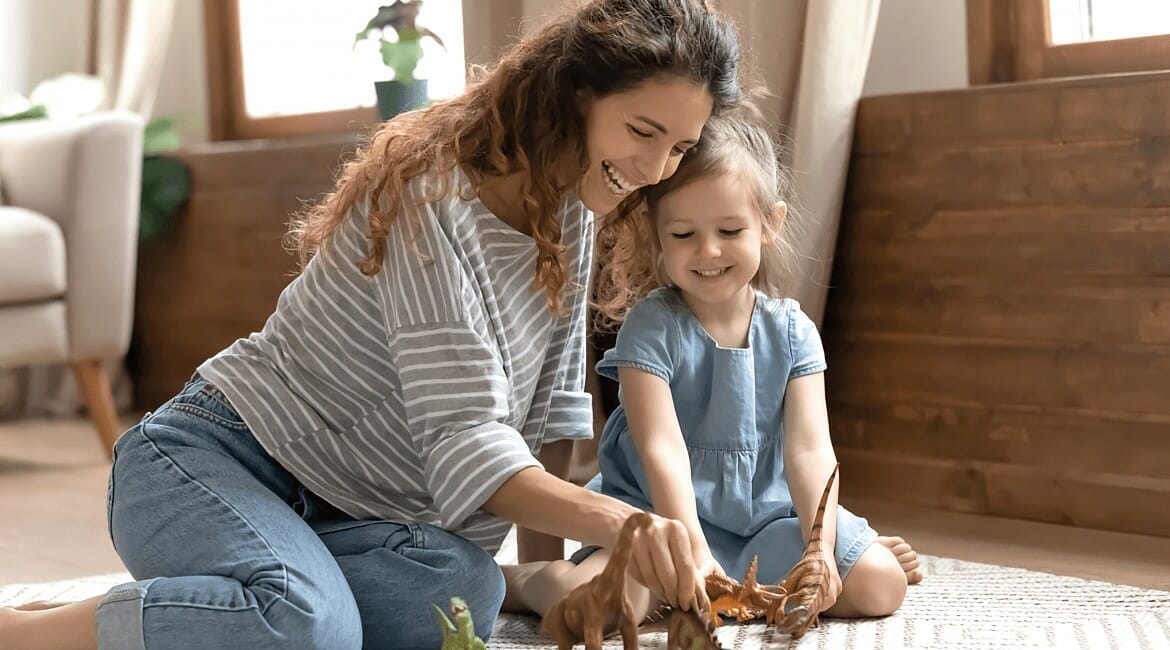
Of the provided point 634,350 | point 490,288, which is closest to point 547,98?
point 490,288

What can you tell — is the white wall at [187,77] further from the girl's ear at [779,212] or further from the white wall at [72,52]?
the girl's ear at [779,212]

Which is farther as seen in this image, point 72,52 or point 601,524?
point 72,52

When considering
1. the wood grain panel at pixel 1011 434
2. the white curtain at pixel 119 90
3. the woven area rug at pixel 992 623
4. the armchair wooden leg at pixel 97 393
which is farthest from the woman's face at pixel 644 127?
the white curtain at pixel 119 90

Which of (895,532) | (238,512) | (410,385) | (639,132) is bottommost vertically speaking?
(895,532)

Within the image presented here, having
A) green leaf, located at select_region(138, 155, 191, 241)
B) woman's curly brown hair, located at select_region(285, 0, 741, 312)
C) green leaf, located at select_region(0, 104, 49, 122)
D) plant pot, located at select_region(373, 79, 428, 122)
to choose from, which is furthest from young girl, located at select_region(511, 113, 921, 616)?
green leaf, located at select_region(0, 104, 49, 122)

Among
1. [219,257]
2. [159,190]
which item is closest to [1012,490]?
[219,257]

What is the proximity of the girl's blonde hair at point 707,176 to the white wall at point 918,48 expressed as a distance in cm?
56

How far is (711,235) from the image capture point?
1396mm

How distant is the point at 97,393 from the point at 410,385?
1.67 meters

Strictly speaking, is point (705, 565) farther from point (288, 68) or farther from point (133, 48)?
point (133, 48)

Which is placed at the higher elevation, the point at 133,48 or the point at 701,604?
the point at 133,48

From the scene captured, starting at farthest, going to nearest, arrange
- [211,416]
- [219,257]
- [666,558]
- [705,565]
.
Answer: [219,257] < [211,416] < [705,565] < [666,558]

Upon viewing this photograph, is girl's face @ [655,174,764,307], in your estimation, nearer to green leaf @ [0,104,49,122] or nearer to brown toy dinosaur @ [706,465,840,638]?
brown toy dinosaur @ [706,465,840,638]

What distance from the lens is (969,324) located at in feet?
6.25
